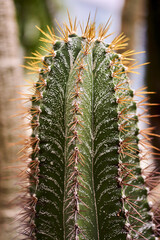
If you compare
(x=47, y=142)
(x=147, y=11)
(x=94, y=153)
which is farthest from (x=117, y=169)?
(x=147, y=11)

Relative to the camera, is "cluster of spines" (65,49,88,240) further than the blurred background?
No

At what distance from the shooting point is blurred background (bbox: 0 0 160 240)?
1.18 m

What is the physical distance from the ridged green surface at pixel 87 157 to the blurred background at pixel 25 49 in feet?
0.49

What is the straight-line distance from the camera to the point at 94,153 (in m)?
0.70

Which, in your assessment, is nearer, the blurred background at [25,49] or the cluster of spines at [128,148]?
the cluster of spines at [128,148]

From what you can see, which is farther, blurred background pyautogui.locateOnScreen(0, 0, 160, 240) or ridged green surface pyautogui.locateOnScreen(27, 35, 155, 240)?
blurred background pyautogui.locateOnScreen(0, 0, 160, 240)

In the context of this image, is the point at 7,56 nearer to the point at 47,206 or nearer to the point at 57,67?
the point at 57,67

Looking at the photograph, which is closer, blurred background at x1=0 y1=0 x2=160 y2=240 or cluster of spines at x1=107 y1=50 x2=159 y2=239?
cluster of spines at x1=107 y1=50 x2=159 y2=239

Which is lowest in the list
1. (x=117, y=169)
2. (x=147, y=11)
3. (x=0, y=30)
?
(x=117, y=169)

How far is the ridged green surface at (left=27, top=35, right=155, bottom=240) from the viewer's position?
26.4 inches

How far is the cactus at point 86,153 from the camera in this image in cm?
67

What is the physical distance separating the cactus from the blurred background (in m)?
0.13

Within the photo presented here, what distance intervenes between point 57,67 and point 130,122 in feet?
0.80

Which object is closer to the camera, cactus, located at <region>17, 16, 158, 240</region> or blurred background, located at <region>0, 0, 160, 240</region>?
cactus, located at <region>17, 16, 158, 240</region>
